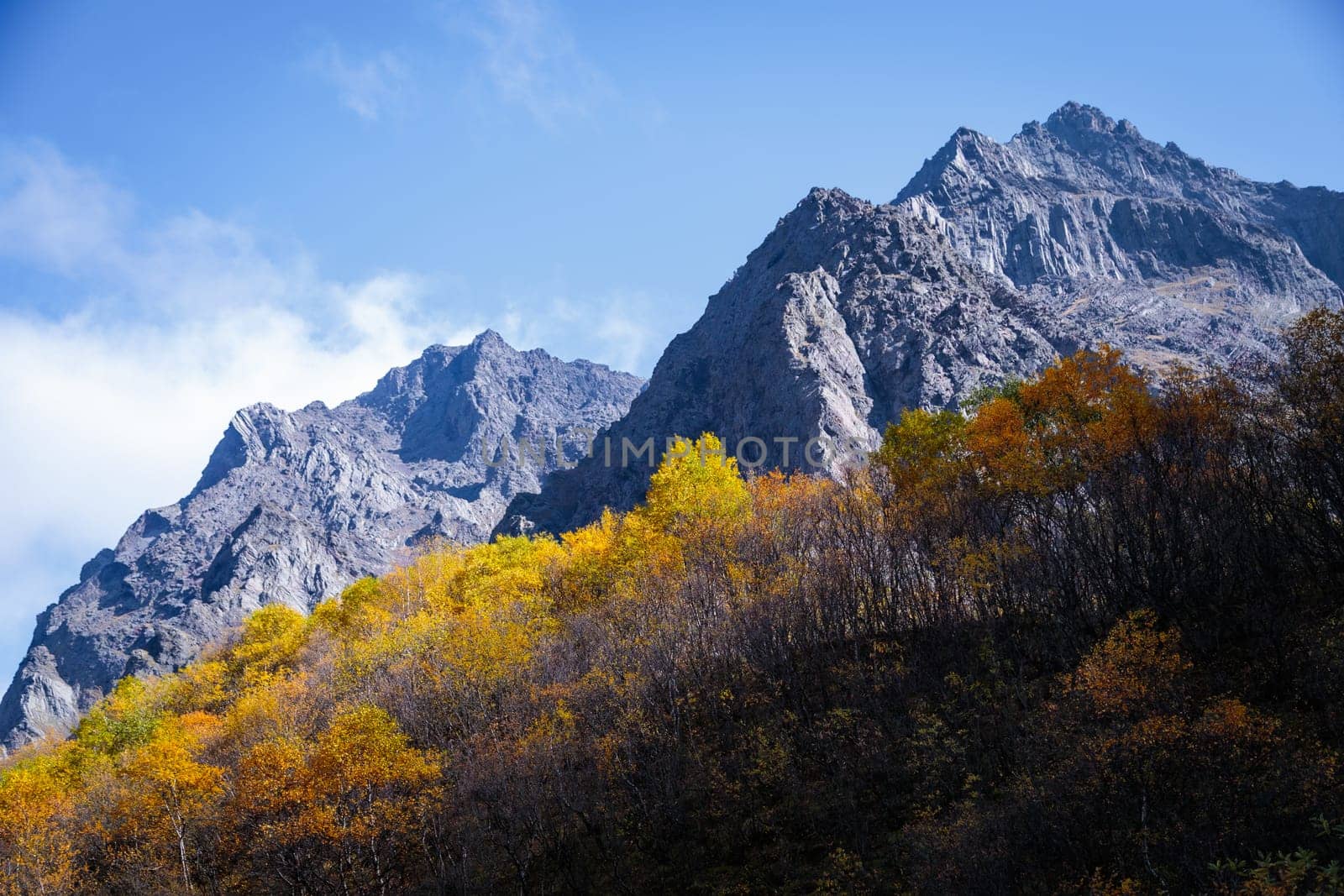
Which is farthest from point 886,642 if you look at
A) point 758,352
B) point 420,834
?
point 758,352

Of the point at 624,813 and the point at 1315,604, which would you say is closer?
the point at 1315,604

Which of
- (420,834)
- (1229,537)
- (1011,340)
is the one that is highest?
(1011,340)

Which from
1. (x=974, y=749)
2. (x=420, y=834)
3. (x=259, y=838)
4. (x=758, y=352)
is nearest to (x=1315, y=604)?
(x=974, y=749)

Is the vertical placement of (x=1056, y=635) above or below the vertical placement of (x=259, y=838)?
above

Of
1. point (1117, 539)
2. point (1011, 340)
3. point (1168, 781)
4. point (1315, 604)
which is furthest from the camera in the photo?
point (1011, 340)

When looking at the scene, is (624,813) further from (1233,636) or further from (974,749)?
(1233,636)

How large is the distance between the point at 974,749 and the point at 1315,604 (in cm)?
1669

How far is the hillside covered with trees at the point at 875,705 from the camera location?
2772cm

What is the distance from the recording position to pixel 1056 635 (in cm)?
4028

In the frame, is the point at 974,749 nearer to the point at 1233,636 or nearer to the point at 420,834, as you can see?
the point at 1233,636

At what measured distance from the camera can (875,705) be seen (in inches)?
1597

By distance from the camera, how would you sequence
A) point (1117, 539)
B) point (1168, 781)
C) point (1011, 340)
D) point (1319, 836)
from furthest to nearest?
point (1011, 340), point (1117, 539), point (1168, 781), point (1319, 836)

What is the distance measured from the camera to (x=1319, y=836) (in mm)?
20734

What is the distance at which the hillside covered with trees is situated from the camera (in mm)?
27719
